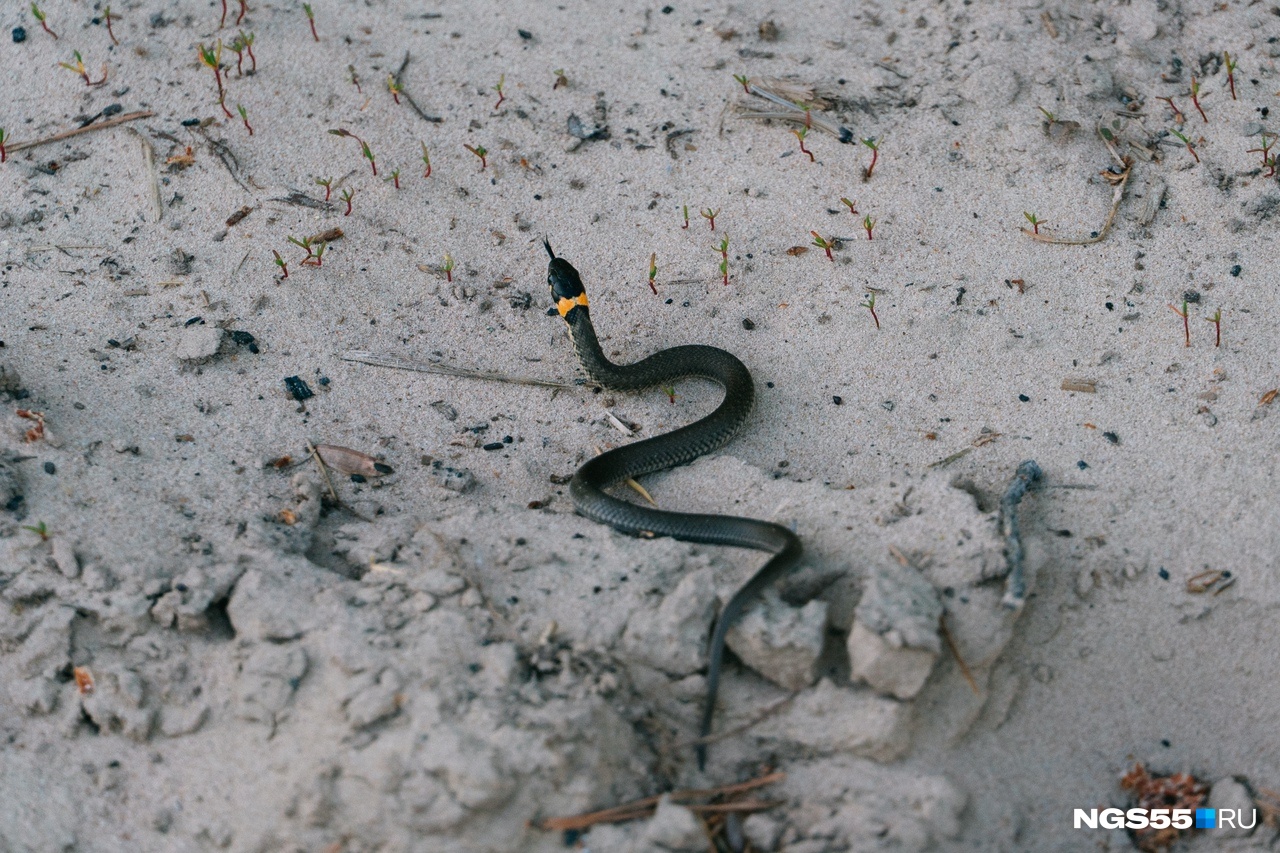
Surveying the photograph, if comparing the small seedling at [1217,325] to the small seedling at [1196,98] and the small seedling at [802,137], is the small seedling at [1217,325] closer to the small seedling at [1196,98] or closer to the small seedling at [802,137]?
the small seedling at [1196,98]

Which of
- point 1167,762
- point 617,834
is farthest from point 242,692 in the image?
point 1167,762

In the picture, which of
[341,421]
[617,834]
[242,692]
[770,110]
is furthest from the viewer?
[770,110]

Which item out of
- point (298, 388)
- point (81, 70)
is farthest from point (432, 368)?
point (81, 70)

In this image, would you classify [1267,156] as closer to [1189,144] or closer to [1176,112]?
[1189,144]

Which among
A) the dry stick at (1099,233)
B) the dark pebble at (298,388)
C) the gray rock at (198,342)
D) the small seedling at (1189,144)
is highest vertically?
the small seedling at (1189,144)

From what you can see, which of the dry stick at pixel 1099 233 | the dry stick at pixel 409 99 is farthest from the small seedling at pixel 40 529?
the dry stick at pixel 1099 233

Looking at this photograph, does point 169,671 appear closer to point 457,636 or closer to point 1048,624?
point 457,636
